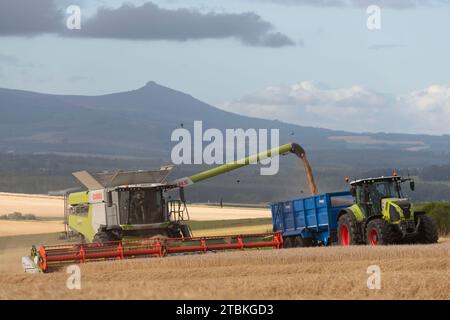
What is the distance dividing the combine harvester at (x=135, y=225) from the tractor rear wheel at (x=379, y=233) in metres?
2.29

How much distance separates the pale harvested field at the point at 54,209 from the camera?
79.9m

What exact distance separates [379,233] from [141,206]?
6.27 meters

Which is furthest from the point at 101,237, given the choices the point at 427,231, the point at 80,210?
the point at 427,231

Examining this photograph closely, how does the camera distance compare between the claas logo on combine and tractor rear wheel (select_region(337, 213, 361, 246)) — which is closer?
tractor rear wheel (select_region(337, 213, 361, 246))

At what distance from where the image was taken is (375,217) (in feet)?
85.5

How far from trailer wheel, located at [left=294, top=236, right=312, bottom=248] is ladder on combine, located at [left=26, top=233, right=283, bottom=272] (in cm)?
223

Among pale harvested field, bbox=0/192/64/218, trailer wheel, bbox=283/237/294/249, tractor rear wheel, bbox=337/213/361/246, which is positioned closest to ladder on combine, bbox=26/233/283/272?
tractor rear wheel, bbox=337/213/361/246

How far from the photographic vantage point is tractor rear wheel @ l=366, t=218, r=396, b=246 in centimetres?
2505

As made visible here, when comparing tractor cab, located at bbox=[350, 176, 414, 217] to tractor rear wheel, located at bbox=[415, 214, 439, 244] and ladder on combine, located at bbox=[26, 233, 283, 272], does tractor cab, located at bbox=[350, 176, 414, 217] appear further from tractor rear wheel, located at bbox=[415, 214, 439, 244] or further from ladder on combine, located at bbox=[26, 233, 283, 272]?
ladder on combine, located at bbox=[26, 233, 283, 272]

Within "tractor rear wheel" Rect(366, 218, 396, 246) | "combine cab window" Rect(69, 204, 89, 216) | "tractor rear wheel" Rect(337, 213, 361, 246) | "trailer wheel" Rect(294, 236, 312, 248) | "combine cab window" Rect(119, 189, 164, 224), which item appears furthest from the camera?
"combine cab window" Rect(69, 204, 89, 216)

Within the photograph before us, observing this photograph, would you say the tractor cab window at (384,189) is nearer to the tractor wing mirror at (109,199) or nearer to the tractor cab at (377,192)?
the tractor cab at (377,192)

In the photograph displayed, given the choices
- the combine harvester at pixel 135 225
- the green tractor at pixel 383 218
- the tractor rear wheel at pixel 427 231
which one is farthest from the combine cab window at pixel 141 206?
the tractor rear wheel at pixel 427 231
